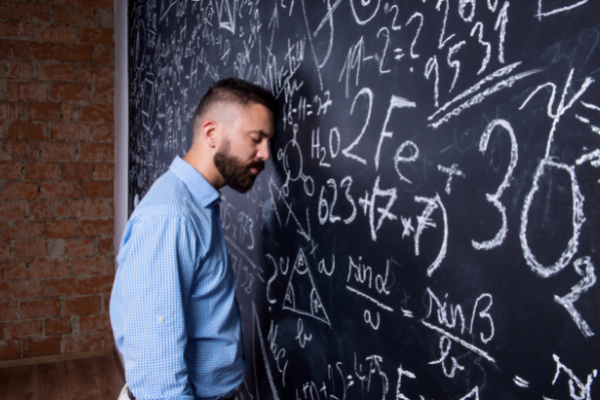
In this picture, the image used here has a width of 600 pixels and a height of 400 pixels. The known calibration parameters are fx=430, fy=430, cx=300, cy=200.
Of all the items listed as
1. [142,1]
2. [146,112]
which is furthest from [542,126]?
[142,1]

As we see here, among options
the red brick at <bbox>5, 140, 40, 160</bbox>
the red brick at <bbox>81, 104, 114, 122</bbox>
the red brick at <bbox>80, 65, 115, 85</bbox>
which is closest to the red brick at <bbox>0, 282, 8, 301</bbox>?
the red brick at <bbox>5, 140, 40, 160</bbox>

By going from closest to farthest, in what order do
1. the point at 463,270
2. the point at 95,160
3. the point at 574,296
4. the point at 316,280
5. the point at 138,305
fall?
the point at 574,296, the point at 463,270, the point at 138,305, the point at 316,280, the point at 95,160

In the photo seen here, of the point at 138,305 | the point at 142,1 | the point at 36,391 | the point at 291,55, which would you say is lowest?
the point at 36,391

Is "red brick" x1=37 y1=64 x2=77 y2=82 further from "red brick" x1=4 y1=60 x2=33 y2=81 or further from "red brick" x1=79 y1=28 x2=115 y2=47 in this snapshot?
"red brick" x1=79 y1=28 x2=115 y2=47

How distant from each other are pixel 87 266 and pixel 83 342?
0.63m

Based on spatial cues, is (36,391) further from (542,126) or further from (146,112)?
(542,126)

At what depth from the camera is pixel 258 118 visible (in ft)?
4.07

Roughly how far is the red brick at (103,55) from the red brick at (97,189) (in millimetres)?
941

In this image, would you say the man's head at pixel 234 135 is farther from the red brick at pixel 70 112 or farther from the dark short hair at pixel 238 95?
the red brick at pixel 70 112

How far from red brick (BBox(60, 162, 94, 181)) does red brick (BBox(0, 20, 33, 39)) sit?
973mm

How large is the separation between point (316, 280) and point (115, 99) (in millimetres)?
2878

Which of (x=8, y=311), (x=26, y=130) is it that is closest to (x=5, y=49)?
(x=26, y=130)

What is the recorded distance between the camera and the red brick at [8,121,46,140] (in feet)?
10.4

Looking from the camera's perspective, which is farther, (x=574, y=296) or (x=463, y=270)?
(x=463, y=270)
